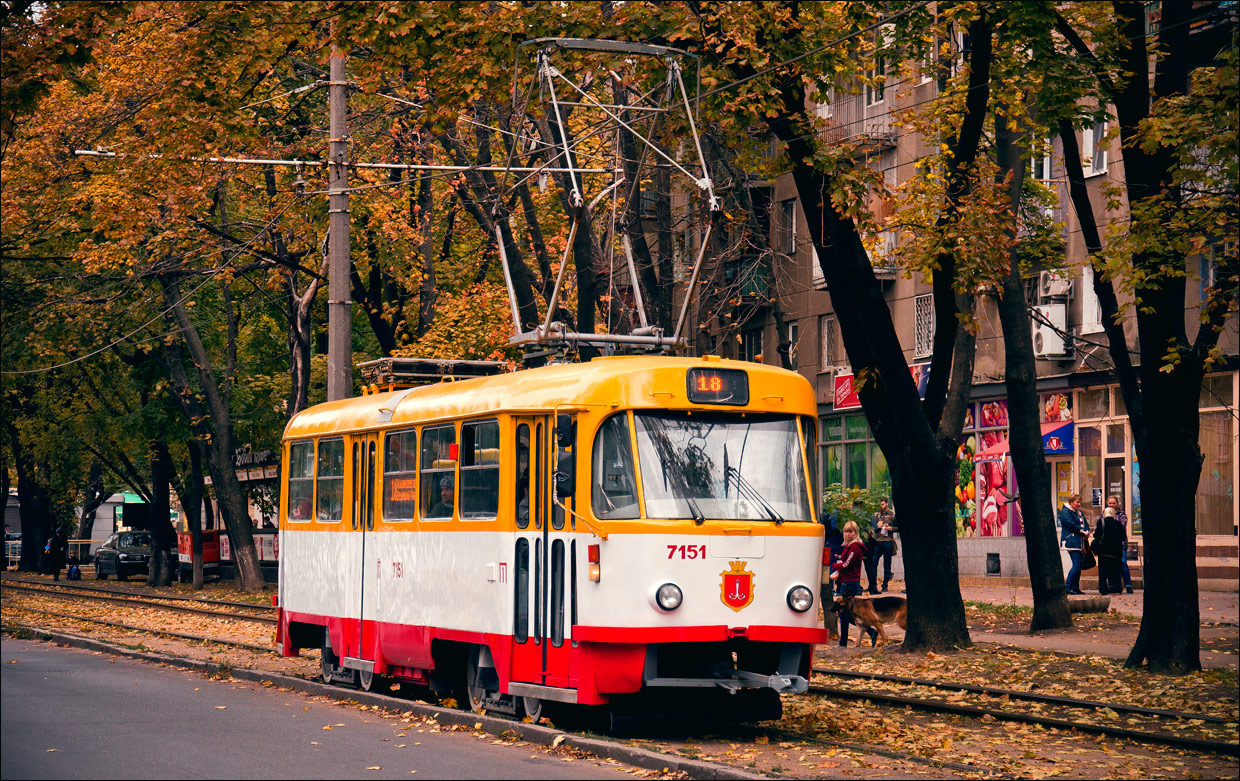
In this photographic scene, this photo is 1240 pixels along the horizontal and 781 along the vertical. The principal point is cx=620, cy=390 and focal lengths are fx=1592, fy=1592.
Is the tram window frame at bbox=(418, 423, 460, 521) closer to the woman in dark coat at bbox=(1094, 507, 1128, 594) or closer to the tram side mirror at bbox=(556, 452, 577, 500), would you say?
the tram side mirror at bbox=(556, 452, 577, 500)

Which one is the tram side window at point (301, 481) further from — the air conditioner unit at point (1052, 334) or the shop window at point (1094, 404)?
the shop window at point (1094, 404)

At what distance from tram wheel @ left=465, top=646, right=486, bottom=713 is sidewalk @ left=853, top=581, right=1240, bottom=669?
7906 mm

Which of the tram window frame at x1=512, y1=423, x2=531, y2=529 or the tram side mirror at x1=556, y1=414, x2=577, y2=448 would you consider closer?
the tram side mirror at x1=556, y1=414, x2=577, y2=448

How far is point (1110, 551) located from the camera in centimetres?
2739

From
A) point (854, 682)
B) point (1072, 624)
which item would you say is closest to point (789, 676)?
point (854, 682)

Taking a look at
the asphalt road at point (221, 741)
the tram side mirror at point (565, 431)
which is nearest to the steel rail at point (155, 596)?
the asphalt road at point (221, 741)

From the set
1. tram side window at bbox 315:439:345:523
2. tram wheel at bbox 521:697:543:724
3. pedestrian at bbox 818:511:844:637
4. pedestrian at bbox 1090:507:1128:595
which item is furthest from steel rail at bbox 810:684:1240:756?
pedestrian at bbox 1090:507:1128:595

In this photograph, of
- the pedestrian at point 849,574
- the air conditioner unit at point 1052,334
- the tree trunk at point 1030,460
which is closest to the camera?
the pedestrian at point 849,574

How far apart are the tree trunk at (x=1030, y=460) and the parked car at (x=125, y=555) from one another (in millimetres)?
35204

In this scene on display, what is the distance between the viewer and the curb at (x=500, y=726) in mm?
10312

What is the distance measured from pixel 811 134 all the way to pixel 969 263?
2249 millimetres

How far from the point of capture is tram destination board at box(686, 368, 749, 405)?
1273cm

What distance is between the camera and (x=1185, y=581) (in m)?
16.5

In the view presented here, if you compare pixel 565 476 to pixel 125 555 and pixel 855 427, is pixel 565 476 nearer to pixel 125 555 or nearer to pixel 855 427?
pixel 855 427
